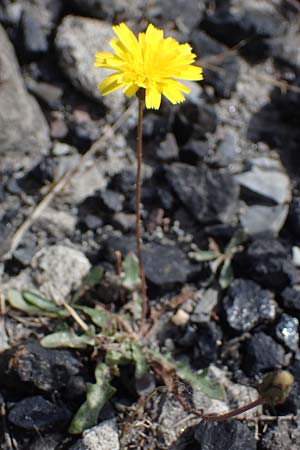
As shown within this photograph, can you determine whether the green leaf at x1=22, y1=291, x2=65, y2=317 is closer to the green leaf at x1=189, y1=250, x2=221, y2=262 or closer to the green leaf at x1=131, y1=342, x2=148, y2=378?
the green leaf at x1=131, y1=342, x2=148, y2=378

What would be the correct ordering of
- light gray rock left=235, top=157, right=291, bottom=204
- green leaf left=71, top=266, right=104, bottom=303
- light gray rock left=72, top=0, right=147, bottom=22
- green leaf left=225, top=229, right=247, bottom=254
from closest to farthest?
1. green leaf left=71, top=266, right=104, bottom=303
2. green leaf left=225, top=229, right=247, bottom=254
3. light gray rock left=235, top=157, right=291, bottom=204
4. light gray rock left=72, top=0, right=147, bottom=22

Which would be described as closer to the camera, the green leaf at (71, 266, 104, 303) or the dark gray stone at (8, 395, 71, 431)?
the dark gray stone at (8, 395, 71, 431)

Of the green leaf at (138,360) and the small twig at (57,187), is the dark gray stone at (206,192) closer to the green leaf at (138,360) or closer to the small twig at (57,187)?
the small twig at (57,187)

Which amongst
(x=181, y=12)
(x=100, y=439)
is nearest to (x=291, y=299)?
(x=100, y=439)

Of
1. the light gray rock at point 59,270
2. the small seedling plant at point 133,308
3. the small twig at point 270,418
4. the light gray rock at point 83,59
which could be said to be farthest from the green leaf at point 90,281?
the light gray rock at point 83,59

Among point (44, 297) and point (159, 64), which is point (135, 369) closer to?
point (44, 297)

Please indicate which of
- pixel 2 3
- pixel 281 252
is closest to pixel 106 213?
pixel 281 252

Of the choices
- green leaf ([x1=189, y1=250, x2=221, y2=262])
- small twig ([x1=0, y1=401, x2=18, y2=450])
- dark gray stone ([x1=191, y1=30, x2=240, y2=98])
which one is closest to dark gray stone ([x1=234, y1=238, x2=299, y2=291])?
green leaf ([x1=189, y1=250, x2=221, y2=262])
